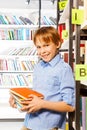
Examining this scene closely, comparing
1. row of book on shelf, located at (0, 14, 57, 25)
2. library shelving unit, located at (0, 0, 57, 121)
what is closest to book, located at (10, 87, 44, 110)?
library shelving unit, located at (0, 0, 57, 121)

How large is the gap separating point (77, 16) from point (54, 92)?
0.47 m

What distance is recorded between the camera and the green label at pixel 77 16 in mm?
1557

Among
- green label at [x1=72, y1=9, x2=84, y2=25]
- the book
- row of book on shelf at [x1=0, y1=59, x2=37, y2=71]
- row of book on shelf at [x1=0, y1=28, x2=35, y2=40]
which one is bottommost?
row of book on shelf at [x1=0, y1=59, x2=37, y2=71]

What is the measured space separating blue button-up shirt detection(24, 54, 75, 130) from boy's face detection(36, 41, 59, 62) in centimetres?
4

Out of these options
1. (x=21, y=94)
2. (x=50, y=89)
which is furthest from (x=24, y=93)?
(x=50, y=89)

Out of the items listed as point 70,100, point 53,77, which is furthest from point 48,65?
point 70,100

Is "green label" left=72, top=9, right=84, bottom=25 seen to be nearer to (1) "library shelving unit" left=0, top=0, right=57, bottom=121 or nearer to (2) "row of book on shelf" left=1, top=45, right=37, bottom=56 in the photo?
(1) "library shelving unit" left=0, top=0, right=57, bottom=121

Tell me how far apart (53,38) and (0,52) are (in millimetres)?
2989

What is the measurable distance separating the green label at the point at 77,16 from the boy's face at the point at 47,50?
193mm

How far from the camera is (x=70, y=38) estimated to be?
1.86 meters

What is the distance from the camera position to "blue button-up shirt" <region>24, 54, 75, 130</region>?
1.53 meters

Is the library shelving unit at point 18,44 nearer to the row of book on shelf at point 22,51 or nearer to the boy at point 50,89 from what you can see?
the row of book on shelf at point 22,51

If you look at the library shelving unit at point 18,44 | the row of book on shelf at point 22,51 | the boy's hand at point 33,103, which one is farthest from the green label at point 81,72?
the row of book on shelf at point 22,51

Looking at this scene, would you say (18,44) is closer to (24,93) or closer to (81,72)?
(24,93)
